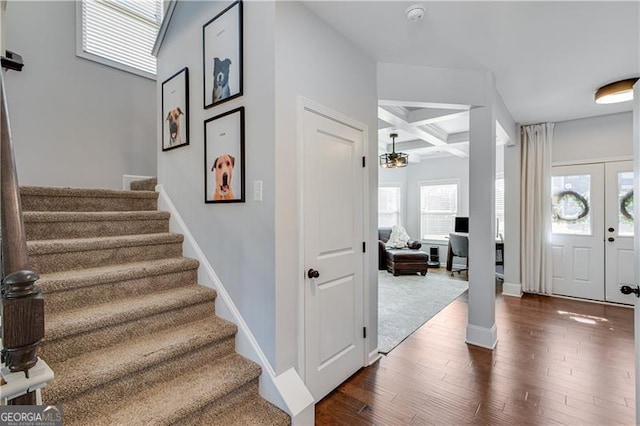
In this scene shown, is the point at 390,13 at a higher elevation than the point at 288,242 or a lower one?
higher

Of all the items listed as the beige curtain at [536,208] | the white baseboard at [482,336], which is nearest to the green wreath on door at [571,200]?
the beige curtain at [536,208]

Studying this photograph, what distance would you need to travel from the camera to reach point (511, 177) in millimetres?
4742

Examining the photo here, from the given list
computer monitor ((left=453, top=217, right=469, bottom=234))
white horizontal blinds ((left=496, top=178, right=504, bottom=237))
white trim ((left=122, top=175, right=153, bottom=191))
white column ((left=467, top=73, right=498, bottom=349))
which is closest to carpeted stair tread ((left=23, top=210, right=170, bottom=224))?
white trim ((left=122, top=175, right=153, bottom=191))

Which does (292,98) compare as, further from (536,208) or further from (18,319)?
(536,208)

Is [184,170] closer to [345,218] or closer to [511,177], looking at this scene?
[345,218]

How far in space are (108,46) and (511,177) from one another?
225 inches

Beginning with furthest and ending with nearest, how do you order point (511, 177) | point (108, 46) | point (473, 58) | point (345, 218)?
1. point (511, 177)
2. point (108, 46)
3. point (473, 58)
4. point (345, 218)

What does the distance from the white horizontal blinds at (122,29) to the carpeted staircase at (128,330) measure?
198cm

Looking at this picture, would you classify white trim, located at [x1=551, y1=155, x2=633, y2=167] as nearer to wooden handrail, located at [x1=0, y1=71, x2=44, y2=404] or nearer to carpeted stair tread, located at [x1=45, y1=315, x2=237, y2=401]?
carpeted stair tread, located at [x1=45, y1=315, x2=237, y2=401]

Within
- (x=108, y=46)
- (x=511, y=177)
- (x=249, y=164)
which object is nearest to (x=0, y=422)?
(x=249, y=164)

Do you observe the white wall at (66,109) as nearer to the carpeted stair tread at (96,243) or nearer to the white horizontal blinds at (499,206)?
the carpeted stair tread at (96,243)

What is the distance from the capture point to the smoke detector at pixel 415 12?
78.8 inches

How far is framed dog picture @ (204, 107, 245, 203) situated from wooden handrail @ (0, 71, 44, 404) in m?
1.17

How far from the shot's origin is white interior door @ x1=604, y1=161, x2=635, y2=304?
13.3 feet
